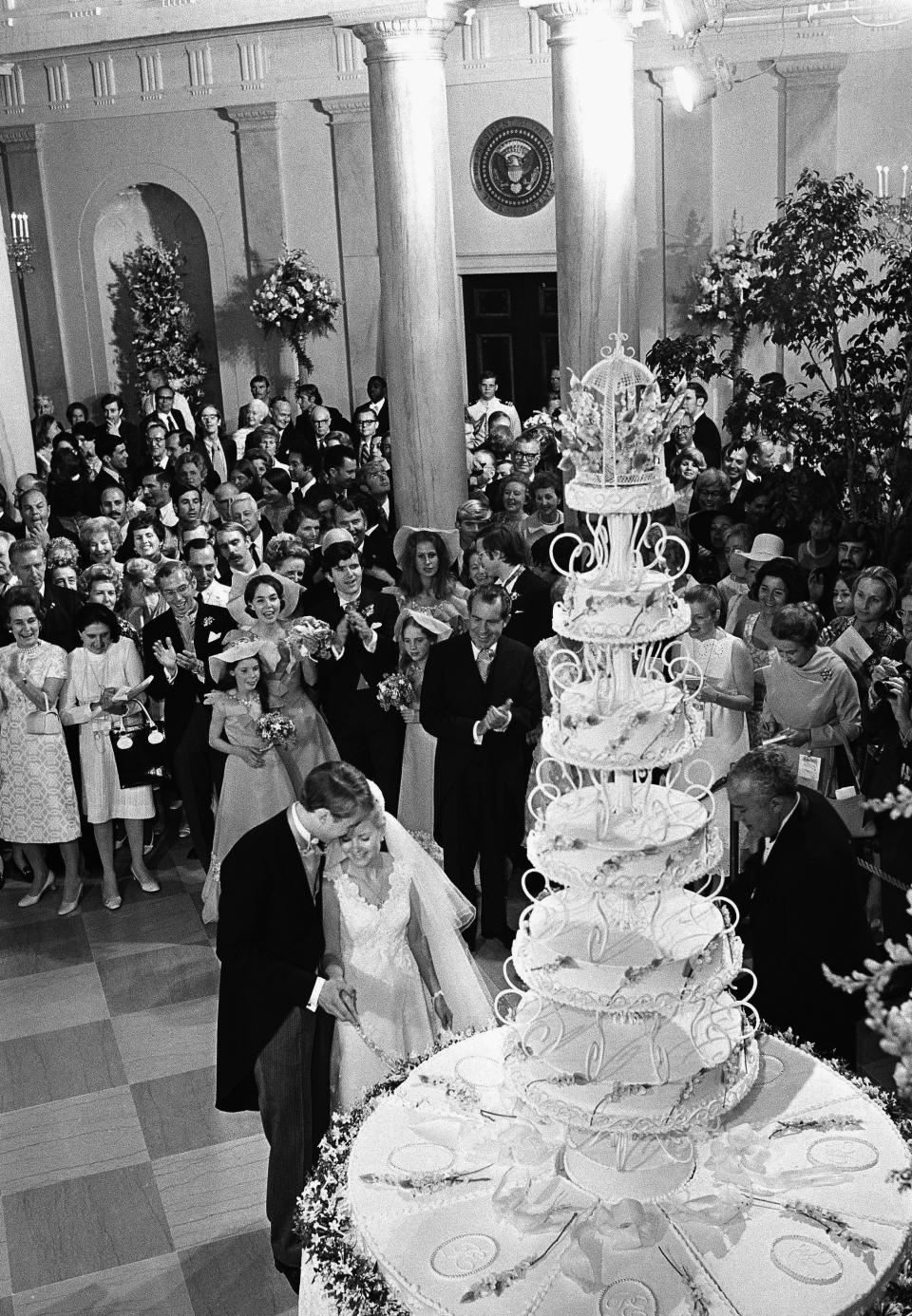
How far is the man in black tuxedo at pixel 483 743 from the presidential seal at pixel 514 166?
10842mm

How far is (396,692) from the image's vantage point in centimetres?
820

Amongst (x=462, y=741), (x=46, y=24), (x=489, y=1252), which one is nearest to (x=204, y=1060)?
(x=462, y=741)

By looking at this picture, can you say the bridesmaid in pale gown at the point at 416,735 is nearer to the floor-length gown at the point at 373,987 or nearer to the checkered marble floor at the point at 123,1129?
the checkered marble floor at the point at 123,1129

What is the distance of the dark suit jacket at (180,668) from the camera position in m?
8.66

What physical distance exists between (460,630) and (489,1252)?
16.5 feet

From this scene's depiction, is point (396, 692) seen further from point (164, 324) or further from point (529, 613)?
point (164, 324)

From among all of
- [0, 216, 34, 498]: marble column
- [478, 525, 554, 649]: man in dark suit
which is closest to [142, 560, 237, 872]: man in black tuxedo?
[478, 525, 554, 649]: man in dark suit

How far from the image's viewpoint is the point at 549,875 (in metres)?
3.65

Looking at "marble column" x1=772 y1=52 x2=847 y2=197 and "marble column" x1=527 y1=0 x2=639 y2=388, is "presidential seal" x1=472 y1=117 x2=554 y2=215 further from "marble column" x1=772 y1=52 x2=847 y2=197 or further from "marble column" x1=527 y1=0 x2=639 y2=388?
"marble column" x1=527 y1=0 x2=639 y2=388

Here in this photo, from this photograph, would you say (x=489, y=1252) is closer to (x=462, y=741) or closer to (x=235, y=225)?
(x=462, y=741)

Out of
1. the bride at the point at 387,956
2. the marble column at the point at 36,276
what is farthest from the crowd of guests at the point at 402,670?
the marble column at the point at 36,276

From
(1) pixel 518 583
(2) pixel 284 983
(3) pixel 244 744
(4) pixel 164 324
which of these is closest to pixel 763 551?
Result: (1) pixel 518 583

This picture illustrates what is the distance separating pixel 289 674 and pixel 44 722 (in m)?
1.49

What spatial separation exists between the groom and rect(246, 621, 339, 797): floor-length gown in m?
2.80
